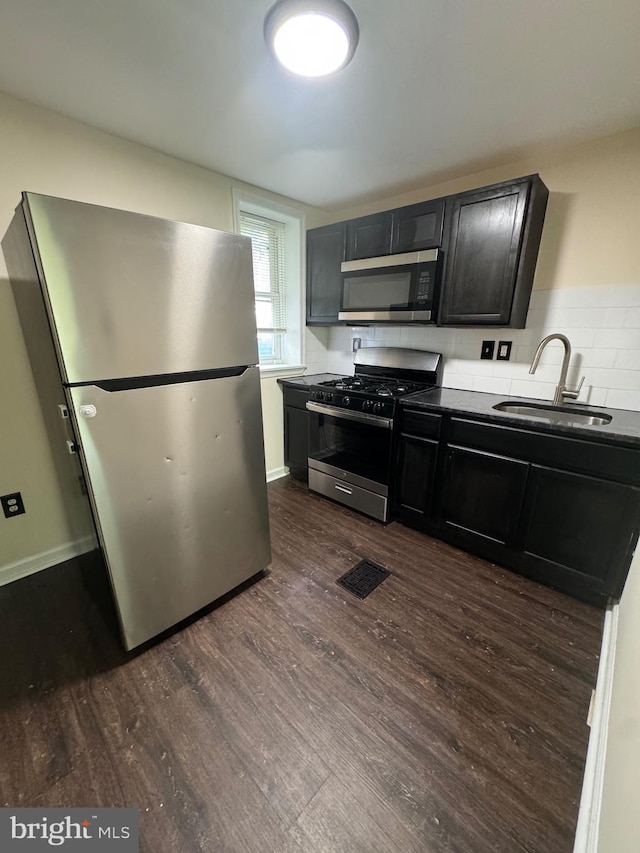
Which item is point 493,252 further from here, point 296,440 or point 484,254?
point 296,440

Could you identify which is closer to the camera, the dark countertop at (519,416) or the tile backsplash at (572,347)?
the dark countertop at (519,416)

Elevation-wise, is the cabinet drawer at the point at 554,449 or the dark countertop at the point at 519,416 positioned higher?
the dark countertop at the point at 519,416

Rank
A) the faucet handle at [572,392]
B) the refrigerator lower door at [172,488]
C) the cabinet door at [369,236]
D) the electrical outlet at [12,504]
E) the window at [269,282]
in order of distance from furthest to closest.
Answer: the window at [269,282] → the cabinet door at [369,236] → the faucet handle at [572,392] → the electrical outlet at [12,504] → the refrigerator lower door at [172,488]

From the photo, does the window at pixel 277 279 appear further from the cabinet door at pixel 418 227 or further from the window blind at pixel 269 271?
the cabinet door at pixel 418 227

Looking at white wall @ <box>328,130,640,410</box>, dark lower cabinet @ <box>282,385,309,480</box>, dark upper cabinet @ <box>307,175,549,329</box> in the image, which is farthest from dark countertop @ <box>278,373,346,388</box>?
white wall @ <box>328,130,640,410</box>

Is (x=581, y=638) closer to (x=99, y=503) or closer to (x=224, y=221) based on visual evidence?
(x=99, y=503)

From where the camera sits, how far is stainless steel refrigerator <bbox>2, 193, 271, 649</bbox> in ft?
3.71

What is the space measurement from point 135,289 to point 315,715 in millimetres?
1720

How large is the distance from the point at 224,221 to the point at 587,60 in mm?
2076

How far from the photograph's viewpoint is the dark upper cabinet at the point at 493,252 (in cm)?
192

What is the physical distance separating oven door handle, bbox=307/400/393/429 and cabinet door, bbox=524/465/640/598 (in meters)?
0.90

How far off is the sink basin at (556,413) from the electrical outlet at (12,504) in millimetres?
2817

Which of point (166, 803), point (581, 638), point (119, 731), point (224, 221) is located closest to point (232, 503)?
point (119, 731)

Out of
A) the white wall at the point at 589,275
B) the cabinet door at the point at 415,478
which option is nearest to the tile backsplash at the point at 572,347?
the white wall at the point at 589,275
